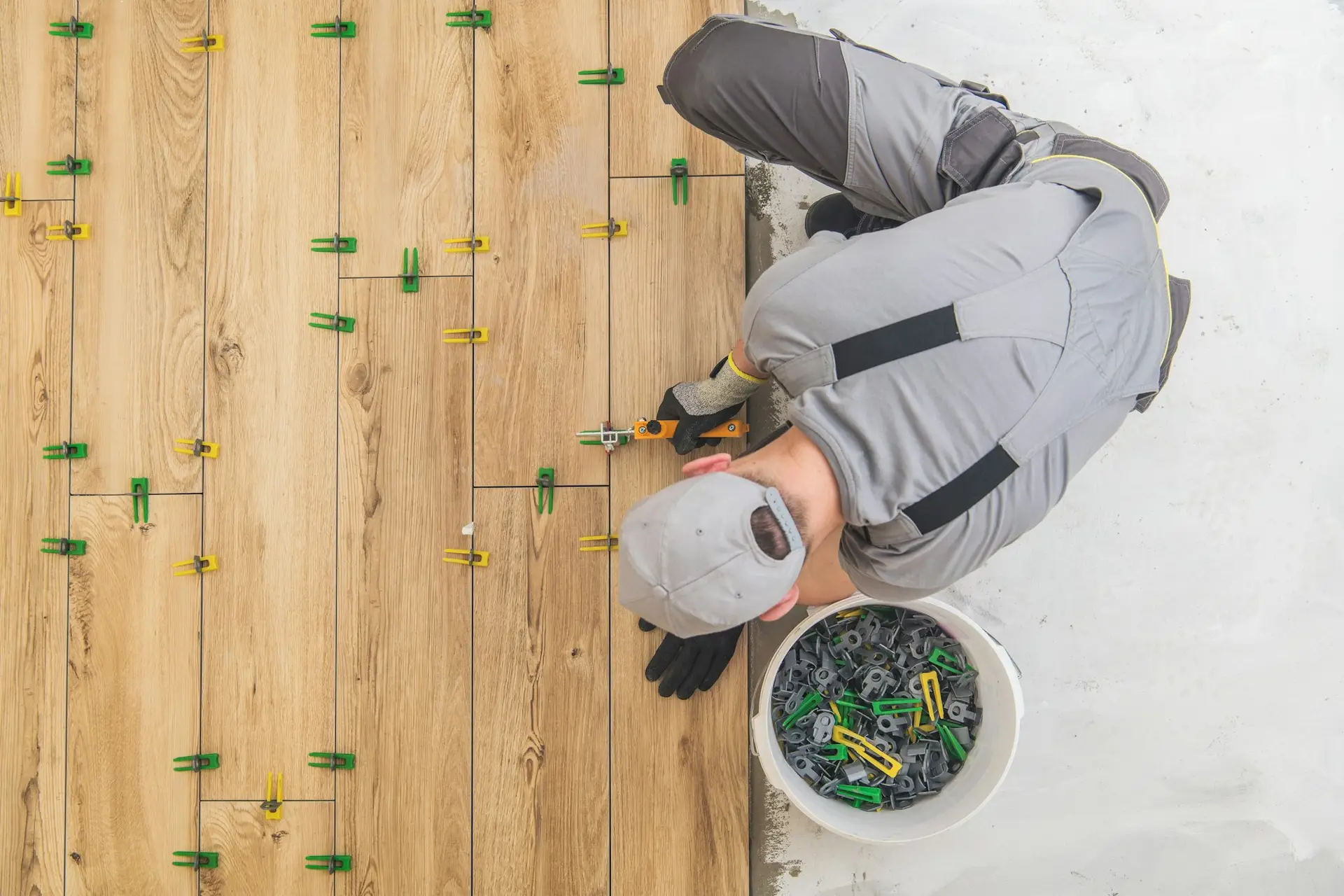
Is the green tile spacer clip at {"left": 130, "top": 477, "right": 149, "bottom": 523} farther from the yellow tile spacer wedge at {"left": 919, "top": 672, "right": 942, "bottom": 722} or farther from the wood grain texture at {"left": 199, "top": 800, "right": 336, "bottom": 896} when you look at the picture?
the yellow tile spacer wedge at {"left": 919, "top": 672, "right": 942, "bottom": 722}

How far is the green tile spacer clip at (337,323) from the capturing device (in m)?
1.42

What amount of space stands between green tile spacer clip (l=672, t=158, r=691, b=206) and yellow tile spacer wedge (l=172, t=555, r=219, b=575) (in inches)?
42.0

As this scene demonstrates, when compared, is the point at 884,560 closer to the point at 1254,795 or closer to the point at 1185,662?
the point at 1185,662

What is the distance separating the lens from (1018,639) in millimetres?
1438

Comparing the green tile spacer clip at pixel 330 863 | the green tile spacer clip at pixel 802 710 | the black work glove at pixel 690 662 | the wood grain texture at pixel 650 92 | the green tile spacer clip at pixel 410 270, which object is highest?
the wood grain texture at pixel 650 92

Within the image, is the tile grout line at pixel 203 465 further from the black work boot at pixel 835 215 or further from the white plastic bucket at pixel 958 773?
the black work boot at pixel 835 215

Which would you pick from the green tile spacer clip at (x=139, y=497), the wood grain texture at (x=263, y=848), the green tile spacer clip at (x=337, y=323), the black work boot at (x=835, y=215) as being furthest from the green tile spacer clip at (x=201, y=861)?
the black work boot at (x=835, y=215)

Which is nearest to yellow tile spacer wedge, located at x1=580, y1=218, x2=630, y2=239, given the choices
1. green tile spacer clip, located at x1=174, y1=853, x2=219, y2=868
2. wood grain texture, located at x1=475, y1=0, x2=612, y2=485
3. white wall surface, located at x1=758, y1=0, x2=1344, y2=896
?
wood grain texture, located at x1=475, y1=0, x2=612, y2=485

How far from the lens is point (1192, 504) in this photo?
1432 millimetres

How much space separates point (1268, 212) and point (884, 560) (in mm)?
1105

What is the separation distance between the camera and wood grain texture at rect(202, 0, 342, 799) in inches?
56.3

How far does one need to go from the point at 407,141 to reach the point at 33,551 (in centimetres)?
103

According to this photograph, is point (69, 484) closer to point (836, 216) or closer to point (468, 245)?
point (468, 245)

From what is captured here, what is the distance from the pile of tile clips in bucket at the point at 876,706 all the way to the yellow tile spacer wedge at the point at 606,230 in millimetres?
782
